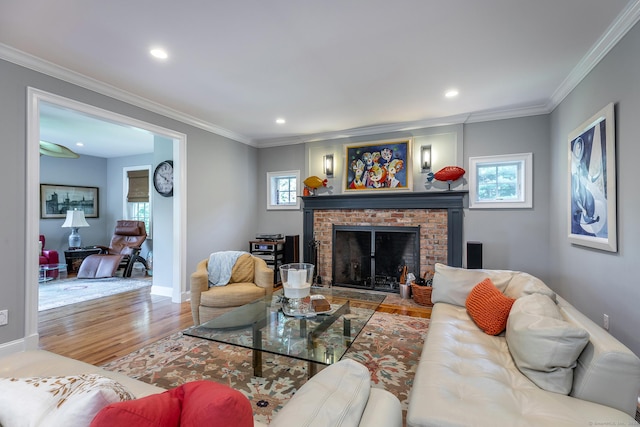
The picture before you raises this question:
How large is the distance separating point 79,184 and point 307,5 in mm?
7172

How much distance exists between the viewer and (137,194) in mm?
6805

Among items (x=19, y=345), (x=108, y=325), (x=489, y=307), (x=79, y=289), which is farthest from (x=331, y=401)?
(x=79, y=289)

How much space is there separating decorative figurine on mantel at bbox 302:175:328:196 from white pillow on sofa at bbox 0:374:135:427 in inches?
168

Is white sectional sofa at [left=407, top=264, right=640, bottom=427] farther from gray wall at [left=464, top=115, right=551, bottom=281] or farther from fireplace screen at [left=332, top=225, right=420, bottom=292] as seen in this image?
fireplace screen at [left=332, top=225, right=420, bottom=292]

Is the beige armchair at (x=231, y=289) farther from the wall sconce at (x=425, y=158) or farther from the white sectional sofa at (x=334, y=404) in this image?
the wall sconce at (x=425, y=158)

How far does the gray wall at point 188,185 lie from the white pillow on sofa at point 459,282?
10.9ft

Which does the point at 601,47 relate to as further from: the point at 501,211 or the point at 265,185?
the point at 265,185

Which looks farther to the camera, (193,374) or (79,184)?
(79,184)

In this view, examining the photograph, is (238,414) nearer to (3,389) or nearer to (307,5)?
(3,389)

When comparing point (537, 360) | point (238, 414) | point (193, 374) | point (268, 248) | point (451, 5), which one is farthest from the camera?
point (268, 248)

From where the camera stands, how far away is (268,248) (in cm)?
490

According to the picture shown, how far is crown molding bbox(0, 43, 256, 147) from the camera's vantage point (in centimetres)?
253

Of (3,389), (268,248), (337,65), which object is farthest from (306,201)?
(3,389)

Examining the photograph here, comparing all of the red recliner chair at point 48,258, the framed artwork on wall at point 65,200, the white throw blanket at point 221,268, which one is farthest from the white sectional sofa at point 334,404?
the framed artwork on wall at point 65,200
